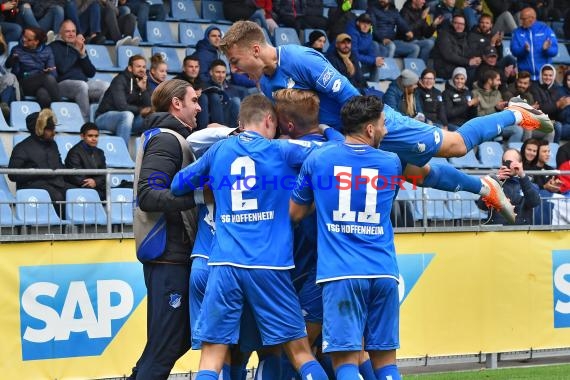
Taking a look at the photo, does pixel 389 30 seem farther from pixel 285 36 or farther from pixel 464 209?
pixel 464 209

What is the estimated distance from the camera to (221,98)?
47.2 ft

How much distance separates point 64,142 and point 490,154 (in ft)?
20.9

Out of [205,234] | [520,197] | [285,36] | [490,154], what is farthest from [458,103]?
[205,234]

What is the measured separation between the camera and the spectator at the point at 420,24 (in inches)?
752

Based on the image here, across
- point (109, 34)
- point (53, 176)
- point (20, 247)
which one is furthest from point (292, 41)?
point (20, 247)

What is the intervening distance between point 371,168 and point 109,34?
945 centimetres

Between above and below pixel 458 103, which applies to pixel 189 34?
above

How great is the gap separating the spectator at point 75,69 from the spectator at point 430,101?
467 cm

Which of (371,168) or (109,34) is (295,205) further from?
(109,34)

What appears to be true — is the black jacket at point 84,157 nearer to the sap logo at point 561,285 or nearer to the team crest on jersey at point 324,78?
the sap logo at point 561,285

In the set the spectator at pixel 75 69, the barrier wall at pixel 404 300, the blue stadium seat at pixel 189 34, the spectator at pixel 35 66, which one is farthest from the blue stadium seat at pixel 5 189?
the blue stadium seat at pixel 189 34

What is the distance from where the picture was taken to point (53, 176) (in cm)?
1050

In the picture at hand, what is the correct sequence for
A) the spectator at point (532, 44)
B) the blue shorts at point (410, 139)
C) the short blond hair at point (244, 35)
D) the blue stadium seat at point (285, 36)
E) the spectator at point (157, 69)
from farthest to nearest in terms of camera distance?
1. the spectator at point (532, 44)
2. the blue stadium seat at point (285, 36)
3. the spectator at point (157, 69)
4. the blue shorts at point (410, 139)
5. the short blond hair at point (244, 35)

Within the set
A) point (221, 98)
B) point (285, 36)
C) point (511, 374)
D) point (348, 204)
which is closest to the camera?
point (348, 204)
